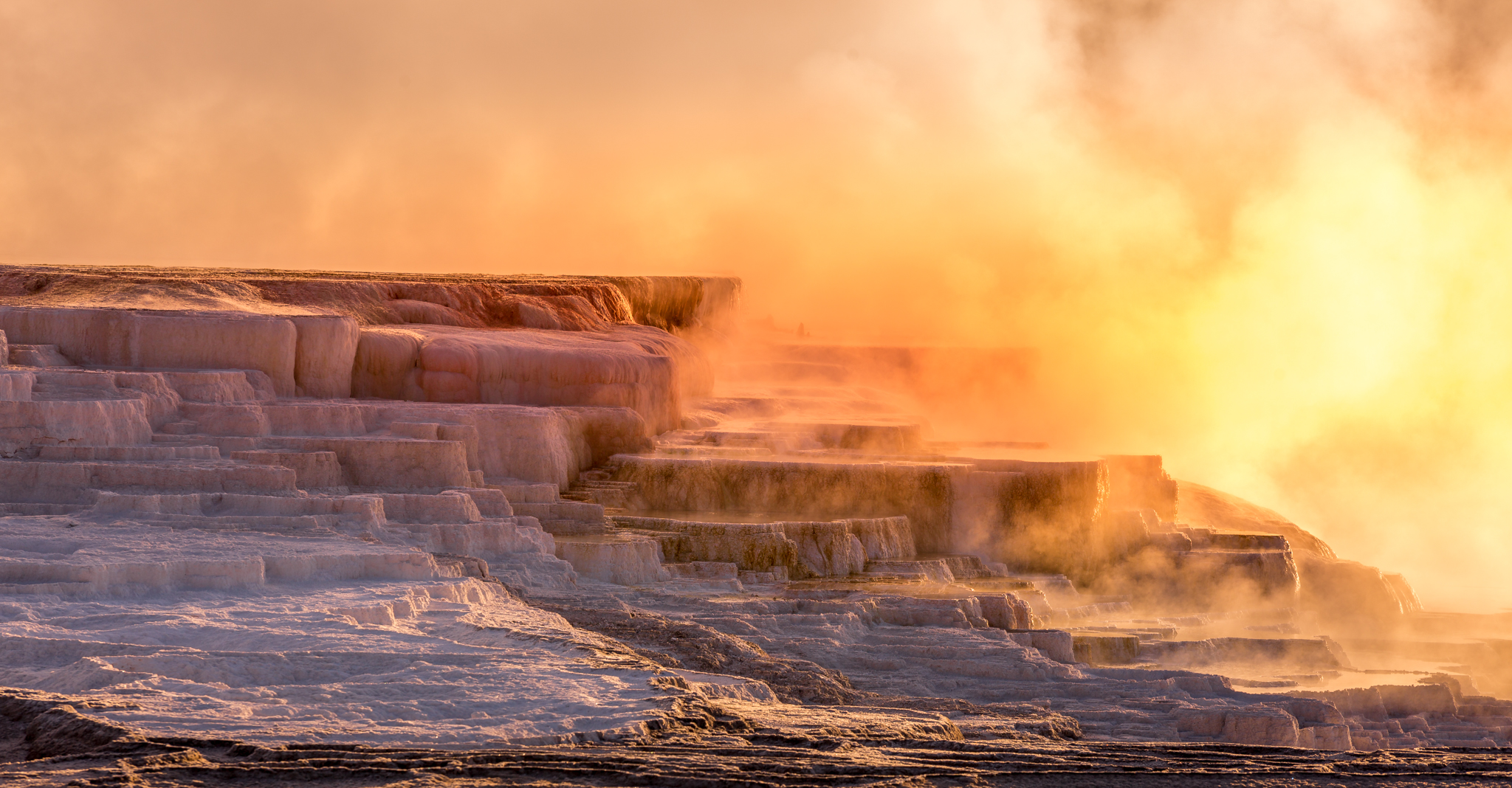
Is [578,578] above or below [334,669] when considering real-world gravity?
above

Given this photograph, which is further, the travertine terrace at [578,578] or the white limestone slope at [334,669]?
the travertine terrace at [578,578]

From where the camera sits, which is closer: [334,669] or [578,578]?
[334,669]

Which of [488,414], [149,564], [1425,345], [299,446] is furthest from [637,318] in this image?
[149,564]

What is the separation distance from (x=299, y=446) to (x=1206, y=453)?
26.6 metres

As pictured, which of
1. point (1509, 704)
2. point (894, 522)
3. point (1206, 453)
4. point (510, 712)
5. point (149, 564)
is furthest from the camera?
point (1206, 453)

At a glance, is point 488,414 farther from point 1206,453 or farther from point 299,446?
point 1206,453

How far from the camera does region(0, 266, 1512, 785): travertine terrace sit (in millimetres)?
9719

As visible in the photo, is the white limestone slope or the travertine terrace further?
the travertine terrace

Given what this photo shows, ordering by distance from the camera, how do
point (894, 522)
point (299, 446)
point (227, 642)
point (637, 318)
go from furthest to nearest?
point (637, 318), point (894, 522), point (299, 446), point (227, 642)

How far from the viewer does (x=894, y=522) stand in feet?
70.7

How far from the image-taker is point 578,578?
1753cm

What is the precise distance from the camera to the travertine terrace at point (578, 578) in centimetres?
972

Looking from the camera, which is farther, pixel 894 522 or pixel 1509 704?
pixel 894 522

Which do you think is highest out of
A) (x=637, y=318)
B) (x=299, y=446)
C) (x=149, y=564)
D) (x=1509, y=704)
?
(x=637, y=318)
